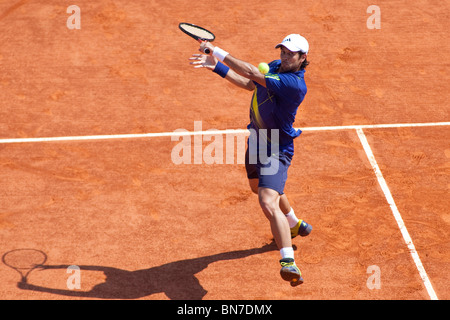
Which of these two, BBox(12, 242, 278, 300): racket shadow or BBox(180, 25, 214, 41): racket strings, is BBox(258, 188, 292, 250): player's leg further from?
BBox(180, 25, 214, 41): racket strings

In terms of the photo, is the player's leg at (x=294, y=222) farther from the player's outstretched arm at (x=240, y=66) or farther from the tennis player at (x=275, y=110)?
the player's outstretched arm at (x=240, y=66)

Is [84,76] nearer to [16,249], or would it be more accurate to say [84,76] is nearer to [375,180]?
[16,249]

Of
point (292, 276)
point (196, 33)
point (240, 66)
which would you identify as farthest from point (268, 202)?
point (196, 33)

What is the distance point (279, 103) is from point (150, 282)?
102 inches

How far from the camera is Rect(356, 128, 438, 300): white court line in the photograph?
841 cm

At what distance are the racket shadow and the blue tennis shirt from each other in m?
1.75

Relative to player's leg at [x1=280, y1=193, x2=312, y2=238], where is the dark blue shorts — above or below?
above

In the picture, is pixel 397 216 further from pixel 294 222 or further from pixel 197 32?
pixel 197 32

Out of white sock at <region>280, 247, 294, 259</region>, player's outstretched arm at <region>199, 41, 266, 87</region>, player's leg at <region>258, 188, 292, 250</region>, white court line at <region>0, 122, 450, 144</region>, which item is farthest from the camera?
white court line at <region>0, 122, 450, 144</region>

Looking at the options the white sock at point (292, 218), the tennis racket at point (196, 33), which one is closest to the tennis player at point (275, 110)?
the tennis racket at point (196, 33)

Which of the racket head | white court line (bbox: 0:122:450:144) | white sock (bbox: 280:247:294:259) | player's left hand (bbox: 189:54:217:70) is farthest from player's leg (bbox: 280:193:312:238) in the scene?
white court line (bbox: 0:122:450:144)

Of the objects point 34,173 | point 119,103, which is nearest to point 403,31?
point 119,103

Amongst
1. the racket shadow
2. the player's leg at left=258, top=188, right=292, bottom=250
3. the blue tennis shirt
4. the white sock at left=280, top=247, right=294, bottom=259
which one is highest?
the blue tennis shirt

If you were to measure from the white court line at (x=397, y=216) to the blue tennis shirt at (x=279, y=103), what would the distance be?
6.94 feet
